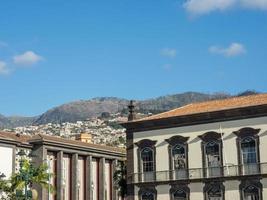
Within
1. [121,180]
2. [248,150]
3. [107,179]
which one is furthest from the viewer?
[107,179]

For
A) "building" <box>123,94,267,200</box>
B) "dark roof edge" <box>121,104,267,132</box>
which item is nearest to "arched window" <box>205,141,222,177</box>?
"building" <box>123,94,267,200</box>

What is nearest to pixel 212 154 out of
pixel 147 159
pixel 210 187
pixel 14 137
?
pixel 210 187

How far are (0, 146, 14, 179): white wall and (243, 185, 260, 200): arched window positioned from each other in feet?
60.7

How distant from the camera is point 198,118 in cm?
4691

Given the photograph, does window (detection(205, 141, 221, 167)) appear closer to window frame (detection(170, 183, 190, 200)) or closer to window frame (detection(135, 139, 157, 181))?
window frame (detection(170, 183, 190, 200))

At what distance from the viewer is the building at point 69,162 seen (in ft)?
160

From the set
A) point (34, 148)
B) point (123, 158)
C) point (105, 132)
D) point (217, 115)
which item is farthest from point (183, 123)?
point (105, 132)

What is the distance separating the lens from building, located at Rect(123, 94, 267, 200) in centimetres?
4412

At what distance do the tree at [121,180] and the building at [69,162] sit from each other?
3.57 feet

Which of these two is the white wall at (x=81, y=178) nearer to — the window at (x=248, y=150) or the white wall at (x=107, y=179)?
the white wall at (x=107, y=179)

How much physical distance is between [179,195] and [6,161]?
13991 mm

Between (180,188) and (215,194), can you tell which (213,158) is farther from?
(180,188)

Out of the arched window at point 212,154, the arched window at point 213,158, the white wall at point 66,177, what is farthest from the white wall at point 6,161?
the arched window at point 213,158

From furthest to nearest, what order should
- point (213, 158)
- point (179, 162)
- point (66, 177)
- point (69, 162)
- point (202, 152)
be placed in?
1. point (69, 162)
2. point (66, 177)
3. point (179, 162)
4. point (202, 152)
5. point (213, 158)
